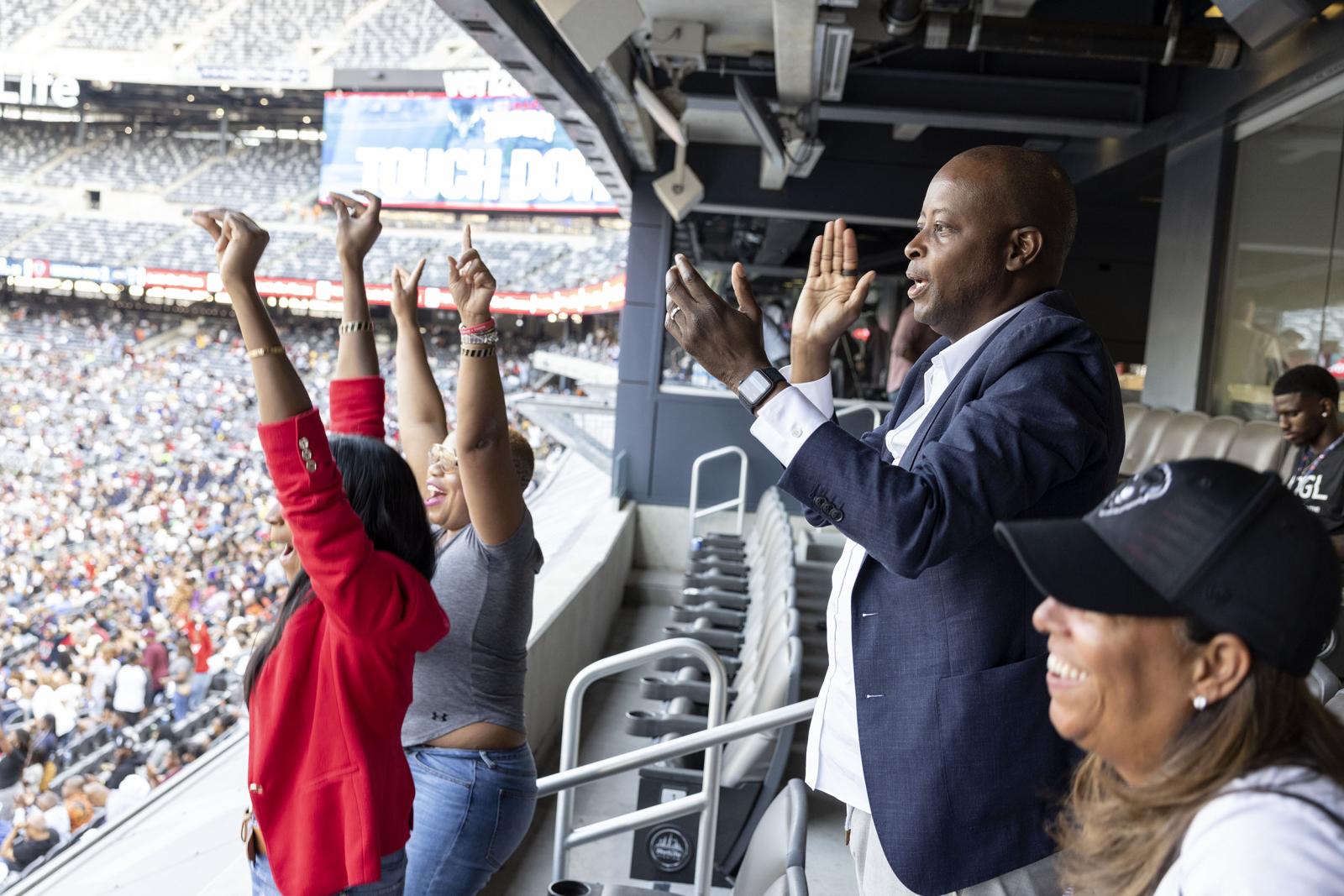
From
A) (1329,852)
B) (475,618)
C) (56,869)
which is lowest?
(56,869)

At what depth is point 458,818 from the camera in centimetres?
159

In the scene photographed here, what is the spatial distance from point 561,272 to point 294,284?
20.7 feet

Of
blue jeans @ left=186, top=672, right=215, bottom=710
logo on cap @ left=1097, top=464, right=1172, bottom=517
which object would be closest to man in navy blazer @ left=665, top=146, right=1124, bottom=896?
logo on cap @ left=1097, top=464, right=1172, bottom=517

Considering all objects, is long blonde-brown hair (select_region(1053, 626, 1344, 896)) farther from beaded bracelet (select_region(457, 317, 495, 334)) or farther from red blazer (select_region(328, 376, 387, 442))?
red blazer (select_region(328, 376, 387, 442))

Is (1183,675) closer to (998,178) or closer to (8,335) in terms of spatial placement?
(998,178)

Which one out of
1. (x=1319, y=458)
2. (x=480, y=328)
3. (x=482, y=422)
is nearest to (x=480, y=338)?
(x=480, y=328)

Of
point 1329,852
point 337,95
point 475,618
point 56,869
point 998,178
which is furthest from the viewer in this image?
point 337,95

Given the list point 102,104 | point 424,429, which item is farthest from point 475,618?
point 102,104

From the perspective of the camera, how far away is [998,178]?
1.28 meters

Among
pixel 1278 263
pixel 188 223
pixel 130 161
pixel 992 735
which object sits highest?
pixel 130 161

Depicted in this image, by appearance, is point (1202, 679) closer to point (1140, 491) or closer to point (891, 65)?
point (1140, 491)

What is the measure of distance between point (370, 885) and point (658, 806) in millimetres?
1283

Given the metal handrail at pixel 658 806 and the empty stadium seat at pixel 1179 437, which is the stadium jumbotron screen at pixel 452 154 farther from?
the metal handrail at pixel 658 806

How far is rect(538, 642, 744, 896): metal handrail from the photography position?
236 centimetres
